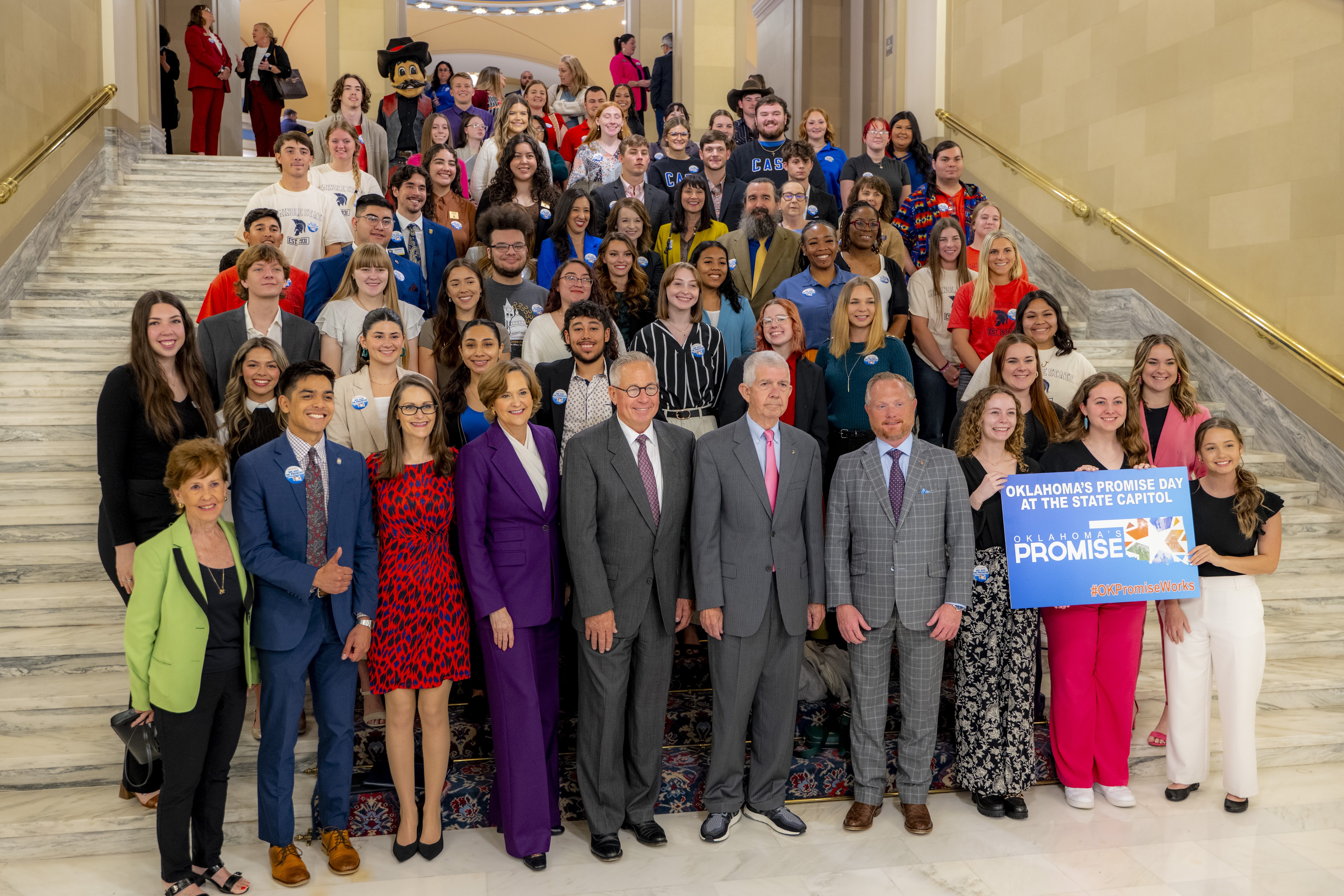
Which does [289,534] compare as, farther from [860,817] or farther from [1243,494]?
[1243,494]

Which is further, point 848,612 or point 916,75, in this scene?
point 916,75

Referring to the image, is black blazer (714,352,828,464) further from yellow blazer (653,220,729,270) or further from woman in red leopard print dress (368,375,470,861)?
yellow blazer (653,220,729,270)

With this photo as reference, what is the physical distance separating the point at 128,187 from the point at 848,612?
25.0 ft

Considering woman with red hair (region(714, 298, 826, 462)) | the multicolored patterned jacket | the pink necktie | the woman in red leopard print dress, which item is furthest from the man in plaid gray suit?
the multicolored patterned jacket

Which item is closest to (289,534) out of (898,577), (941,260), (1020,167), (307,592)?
(307,592)

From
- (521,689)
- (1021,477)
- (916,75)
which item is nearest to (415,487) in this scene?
(521,689)

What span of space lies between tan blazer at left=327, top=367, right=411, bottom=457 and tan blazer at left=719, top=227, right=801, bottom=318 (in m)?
2.30

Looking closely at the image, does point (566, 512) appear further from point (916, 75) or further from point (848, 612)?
point (916, 75)

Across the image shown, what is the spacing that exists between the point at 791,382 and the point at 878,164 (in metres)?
4.25

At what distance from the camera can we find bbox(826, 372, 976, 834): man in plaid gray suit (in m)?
3.86

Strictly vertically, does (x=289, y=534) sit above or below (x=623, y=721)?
above

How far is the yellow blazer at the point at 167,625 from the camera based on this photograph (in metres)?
3.18

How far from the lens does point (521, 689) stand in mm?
3658

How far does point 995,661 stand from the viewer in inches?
158
